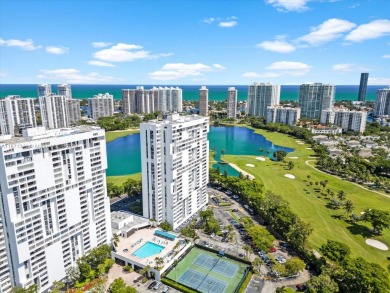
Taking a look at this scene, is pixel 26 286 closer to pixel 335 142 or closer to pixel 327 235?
pixel 327 235

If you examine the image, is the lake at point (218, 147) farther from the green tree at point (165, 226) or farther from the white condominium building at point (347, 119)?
the white condominium building at point (347, 119)

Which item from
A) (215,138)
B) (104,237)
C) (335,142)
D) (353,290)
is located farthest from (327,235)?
(215,138)

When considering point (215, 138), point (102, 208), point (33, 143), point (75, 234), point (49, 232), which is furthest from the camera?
point (215, 138)

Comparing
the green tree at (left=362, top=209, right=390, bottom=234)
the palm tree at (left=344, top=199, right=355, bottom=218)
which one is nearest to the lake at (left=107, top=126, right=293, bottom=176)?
the palm tree at (left=344, top=199, right=355, bottom=218)

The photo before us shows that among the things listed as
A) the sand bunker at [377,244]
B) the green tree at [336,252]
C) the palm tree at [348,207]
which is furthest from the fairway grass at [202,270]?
the palm tree at [348,207]

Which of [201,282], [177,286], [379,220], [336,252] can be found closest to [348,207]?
[379,220]
